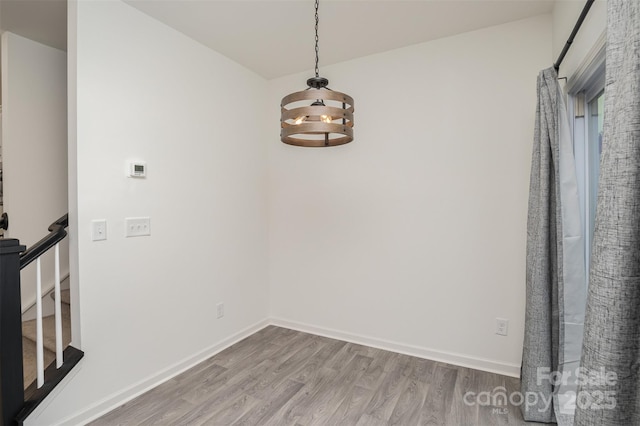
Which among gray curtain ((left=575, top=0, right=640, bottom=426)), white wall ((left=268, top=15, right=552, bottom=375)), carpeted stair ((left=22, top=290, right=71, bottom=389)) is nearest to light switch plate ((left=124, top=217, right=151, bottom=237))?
carpeted stair ((left=22, top=290, right=71, bottom=389))

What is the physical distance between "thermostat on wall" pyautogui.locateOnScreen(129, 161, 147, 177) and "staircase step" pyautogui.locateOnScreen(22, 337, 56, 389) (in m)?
1.30

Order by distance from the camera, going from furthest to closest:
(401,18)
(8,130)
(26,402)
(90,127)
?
(8,130), (401,18), (90,127), (26,402)

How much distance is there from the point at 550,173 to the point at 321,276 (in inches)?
80.8

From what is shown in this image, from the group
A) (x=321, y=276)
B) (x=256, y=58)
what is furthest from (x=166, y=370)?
(x=256, y=58)

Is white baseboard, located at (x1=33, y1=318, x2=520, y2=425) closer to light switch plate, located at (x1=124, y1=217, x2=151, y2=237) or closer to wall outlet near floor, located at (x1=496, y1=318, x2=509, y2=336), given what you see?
wall outlet near floor, located at (x1=496, y1=318, x2=509, y2=336)

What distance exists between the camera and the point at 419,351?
2670 mm

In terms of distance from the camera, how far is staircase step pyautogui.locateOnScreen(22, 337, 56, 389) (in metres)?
2.02

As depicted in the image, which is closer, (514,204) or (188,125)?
(514,204)

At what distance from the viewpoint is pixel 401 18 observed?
227 cm

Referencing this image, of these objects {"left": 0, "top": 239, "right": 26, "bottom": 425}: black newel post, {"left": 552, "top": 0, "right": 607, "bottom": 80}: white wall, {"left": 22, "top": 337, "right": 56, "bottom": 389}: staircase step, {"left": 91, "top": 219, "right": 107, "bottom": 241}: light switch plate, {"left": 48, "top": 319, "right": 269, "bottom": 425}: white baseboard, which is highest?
{"left": 552, "top": 0, "right": 607, "bottom": 80}: white wall

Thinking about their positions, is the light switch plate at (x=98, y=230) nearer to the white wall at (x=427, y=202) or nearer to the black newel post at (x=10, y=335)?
the black newel post at (x=10, y=335)

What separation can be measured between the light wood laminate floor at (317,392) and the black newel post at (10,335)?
1.59ft

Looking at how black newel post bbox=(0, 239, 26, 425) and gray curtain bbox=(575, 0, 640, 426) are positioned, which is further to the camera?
black newel post bbox=(0, 239, 26, 425)

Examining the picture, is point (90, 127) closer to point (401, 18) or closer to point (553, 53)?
point (401, 18)
